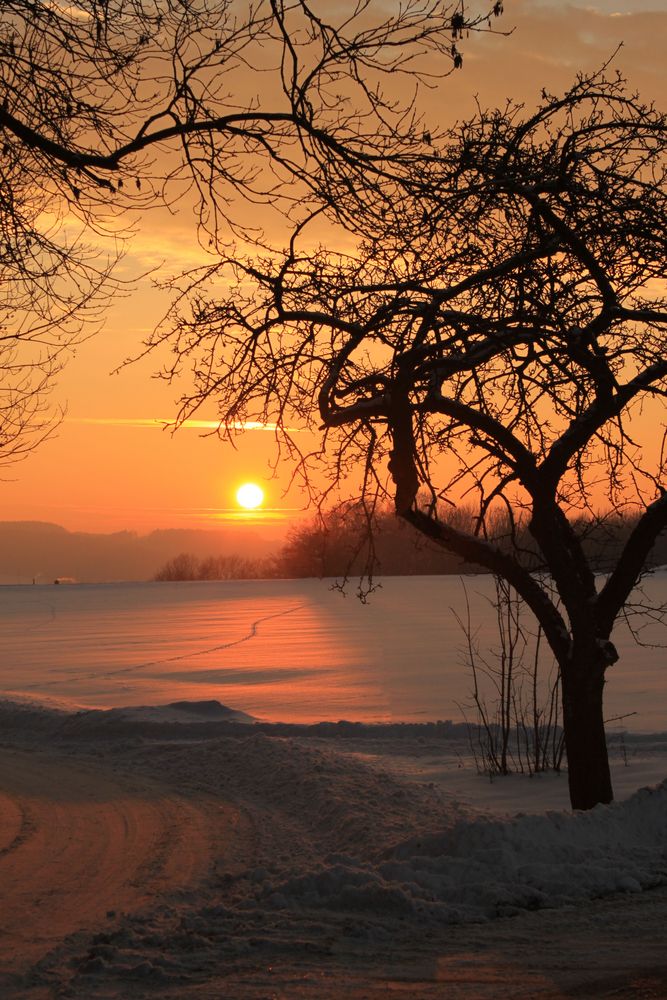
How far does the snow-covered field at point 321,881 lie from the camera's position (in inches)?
230

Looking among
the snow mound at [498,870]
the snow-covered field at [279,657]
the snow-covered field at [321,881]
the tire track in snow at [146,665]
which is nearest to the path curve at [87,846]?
the snow-covered field at [321,881]

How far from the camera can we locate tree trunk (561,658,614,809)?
9.04m

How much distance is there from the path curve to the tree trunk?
8.30 feet

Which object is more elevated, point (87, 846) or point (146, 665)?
point (146, 665)

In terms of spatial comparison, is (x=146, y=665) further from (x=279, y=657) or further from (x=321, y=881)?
(x=321, y=881)

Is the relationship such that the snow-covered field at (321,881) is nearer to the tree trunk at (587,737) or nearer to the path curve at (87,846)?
the path curve at (87,846)

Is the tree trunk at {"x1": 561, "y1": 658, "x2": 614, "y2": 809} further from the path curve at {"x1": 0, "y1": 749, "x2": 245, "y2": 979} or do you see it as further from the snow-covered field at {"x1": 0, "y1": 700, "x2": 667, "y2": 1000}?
the path curve at {"x1": 0, "y1": 749, "x2": 245, "y2": 979}

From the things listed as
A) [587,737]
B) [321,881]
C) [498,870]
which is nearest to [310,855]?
[321,881]

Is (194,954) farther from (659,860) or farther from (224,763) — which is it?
(224,763)

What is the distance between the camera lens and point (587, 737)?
9047 mm

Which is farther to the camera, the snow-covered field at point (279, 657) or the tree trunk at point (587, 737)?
the snow-covered field at point (279, 657)

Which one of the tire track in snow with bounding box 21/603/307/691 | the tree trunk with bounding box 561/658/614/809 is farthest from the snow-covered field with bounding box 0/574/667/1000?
the tire track in snow with bounding box 21/603/307/691

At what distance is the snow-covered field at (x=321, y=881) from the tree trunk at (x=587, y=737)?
584 mm

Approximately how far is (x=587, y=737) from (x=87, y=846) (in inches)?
144
